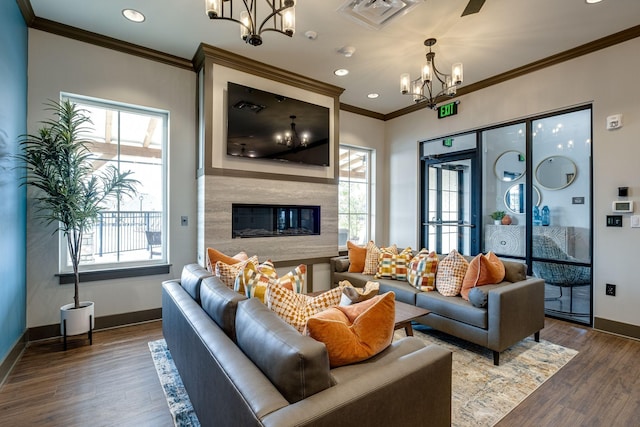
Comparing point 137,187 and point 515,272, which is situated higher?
point 137,187

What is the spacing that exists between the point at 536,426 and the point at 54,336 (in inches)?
163

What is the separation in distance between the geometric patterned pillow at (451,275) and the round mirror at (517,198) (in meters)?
1.66

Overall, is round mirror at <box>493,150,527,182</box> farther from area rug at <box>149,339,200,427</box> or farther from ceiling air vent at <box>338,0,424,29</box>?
area rug at <box>149,339,200,427</box>

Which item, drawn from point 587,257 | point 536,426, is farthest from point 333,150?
point 536,426

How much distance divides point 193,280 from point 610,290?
13.6ft

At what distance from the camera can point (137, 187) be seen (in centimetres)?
362

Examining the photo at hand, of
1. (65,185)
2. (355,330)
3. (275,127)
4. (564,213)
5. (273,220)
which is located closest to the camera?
(355,330)

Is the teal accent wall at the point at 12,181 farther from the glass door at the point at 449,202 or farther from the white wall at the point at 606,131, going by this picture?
Result: the white wall at the point at 606,131

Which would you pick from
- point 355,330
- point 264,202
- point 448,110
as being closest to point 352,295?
point 355,330

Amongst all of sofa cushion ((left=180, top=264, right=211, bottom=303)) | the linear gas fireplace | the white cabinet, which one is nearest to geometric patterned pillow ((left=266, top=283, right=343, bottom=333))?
sofa cushion ((left=180, top=264, right=211, bottom=303))

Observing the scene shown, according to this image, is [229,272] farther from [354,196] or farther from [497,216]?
[497,216]

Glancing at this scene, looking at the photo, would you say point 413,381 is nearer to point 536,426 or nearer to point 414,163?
point 536,426

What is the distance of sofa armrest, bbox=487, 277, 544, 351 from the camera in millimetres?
2535

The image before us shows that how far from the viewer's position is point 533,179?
400 centimetres
